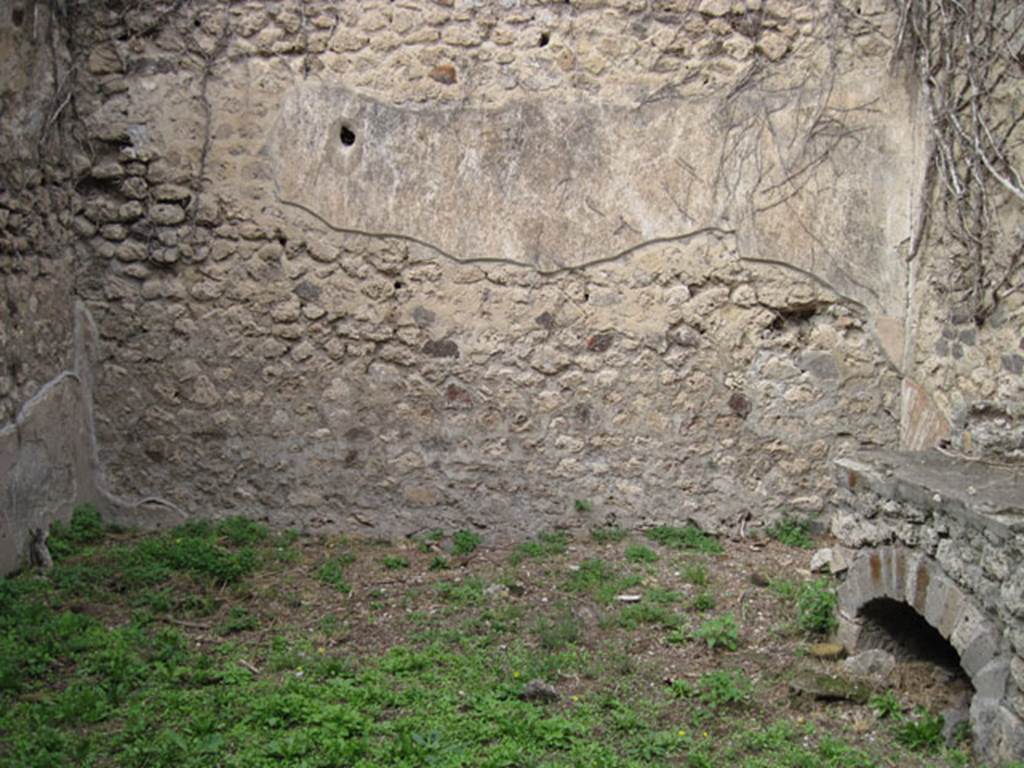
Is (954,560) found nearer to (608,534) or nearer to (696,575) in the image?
(696,575)

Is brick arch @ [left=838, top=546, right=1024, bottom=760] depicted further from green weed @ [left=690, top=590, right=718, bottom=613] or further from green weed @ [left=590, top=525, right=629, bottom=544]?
green weed @ [left=590, top=525, right=629, bottom=544]

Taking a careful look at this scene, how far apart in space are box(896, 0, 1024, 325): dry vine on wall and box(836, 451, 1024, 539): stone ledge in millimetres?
1024

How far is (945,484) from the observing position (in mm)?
3748

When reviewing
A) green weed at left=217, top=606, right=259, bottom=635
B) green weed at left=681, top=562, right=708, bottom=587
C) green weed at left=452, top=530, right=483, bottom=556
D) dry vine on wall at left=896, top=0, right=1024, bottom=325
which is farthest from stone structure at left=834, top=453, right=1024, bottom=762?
green weed at left=217, top=606, right=259, bottom=635

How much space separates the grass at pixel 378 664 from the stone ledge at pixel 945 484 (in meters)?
0.76

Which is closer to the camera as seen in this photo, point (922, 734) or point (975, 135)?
point (922, 734)

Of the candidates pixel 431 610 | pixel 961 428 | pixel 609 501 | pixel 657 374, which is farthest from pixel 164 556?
pixel 961 428

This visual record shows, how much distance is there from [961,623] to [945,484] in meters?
0.57

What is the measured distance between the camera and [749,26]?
5.33 metres

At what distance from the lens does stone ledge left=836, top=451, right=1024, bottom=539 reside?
130 inches

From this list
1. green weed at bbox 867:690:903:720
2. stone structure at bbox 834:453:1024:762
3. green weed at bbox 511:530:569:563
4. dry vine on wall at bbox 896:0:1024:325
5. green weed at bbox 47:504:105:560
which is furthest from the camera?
green weed at bbox 511:530:569:563

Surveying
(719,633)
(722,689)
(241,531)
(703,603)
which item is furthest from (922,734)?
(241,531)

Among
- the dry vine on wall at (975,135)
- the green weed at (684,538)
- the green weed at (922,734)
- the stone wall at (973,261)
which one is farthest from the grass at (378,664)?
the dry vine on wall at (975,135)

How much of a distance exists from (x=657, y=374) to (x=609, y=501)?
0.74 metres
